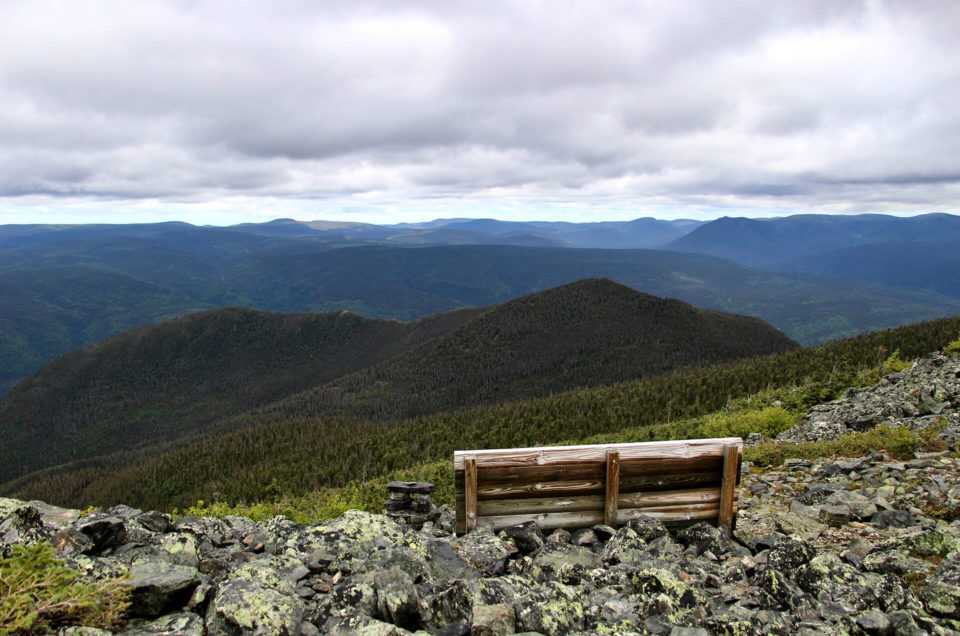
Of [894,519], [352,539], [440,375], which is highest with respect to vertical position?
[894,519]

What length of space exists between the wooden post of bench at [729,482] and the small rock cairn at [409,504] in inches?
236

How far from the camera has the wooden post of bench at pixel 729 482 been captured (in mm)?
9047

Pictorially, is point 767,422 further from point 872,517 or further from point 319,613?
point 319,613

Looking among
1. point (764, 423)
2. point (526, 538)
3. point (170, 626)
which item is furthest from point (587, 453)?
point (764, 423)

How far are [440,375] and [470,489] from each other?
119327 millimetres

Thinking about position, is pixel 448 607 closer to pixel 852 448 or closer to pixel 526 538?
pixel 526 538

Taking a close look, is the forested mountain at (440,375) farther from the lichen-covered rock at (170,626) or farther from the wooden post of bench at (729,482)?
the lichen-covered rock at (170,626)

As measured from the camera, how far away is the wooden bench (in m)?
8.98

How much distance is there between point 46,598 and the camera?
489 cm

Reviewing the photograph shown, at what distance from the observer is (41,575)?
17.2 feet

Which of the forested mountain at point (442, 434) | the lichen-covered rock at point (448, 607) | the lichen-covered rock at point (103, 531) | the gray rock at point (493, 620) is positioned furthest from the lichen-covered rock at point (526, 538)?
the forested mountain at point (442, 434)

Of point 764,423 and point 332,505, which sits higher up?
point 764,423

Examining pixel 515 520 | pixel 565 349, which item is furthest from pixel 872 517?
pixel 565 349

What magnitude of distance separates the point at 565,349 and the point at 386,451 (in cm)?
8769
